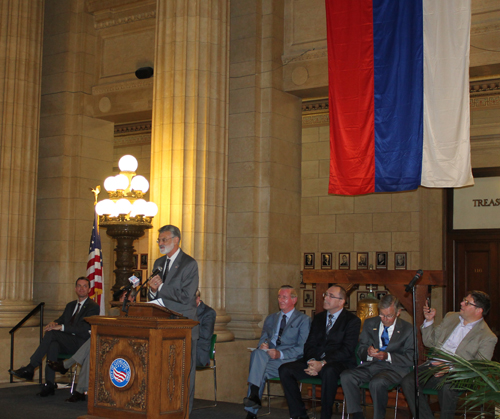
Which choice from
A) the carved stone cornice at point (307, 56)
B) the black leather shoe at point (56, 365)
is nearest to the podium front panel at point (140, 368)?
the black leather shoe at point (56, 365)

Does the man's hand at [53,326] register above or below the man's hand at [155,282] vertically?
below

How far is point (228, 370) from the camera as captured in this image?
9.85 metres

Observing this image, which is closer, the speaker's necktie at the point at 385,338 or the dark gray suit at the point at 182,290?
the dark gray suit at the point at 182,290

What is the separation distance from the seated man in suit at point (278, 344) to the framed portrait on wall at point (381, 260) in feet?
20.9

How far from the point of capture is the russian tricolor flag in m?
8.73

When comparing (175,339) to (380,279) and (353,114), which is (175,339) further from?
(353,114)

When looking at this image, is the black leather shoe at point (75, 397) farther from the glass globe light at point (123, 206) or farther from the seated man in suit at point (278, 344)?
the glass globe light at point (123, 206)

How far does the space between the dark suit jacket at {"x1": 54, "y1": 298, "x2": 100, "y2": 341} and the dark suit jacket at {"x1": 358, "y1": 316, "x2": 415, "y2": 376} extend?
3853 millimetres

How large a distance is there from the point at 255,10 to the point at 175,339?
20.8 ft

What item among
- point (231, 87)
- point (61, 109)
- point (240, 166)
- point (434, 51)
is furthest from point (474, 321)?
point (61, 109)

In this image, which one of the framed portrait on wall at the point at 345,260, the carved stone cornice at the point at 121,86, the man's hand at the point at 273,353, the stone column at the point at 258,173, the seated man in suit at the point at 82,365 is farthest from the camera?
the framed portrait on wall at the point at 345,260

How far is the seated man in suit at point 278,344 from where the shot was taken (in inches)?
301

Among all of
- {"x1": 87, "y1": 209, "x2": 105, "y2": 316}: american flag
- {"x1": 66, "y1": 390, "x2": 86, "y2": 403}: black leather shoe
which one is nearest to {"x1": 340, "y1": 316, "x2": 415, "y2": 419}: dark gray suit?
{"x1": 66, "y1": 390, "x2": 86, "y2": 403}: black leather shoe

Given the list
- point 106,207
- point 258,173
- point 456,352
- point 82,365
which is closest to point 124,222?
point 106,207
